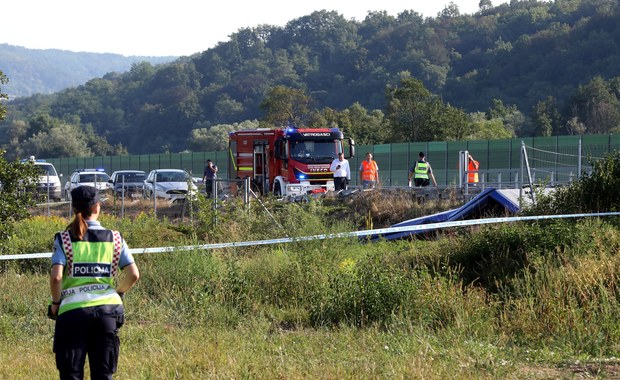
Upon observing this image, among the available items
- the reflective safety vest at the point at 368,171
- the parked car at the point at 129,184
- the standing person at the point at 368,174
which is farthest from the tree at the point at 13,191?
the parked car at the point at 129,184

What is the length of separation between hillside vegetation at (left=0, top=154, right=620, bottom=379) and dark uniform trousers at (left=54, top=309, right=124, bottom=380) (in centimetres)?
160

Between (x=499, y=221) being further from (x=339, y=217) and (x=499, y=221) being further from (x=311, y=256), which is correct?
(x=339, y=217)

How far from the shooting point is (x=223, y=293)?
500 inches

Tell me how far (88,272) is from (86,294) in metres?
0.15

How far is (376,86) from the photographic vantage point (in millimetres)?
139125

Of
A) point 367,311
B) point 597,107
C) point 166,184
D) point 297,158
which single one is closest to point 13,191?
point 367,311

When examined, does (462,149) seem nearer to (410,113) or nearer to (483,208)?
(410,113)

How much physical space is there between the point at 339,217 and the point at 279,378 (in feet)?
57.8

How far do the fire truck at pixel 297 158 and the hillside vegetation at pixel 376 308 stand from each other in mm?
16363

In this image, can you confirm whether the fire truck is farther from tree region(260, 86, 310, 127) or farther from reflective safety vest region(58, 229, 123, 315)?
tree region(260, 86, 310, 127)

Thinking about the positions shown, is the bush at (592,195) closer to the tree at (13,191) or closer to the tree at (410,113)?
the tree at (13,191)

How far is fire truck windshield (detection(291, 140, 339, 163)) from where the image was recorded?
33.4 meters

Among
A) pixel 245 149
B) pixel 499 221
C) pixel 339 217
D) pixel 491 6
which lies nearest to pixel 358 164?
pixel 245 149

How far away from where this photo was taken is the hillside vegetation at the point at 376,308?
870cm
